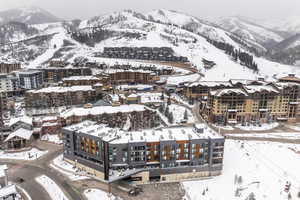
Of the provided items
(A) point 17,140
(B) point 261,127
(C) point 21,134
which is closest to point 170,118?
(B) point 261,127

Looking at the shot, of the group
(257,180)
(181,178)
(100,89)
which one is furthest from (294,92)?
(100,89)

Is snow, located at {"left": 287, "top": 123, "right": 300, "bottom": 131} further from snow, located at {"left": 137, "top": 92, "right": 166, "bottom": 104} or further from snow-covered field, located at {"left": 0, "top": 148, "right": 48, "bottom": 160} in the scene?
snow-covered field, located at {"left": 0, "top": 148, "right": 48, "bottom": 160}

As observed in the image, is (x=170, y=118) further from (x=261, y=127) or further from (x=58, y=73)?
(x=58, y=73)

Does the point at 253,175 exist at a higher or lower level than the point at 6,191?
lower

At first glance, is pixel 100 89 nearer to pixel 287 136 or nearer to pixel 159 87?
pixel 159 87

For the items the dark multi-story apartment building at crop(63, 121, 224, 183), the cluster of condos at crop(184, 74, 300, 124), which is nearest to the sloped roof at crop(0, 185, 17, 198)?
the dark multi-story apartment building at crop(63, 121, 224, 183)

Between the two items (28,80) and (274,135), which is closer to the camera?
(274,135)

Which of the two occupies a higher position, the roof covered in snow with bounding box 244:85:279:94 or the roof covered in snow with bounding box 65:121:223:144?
the roof covered in snow with bounding box 244:85:279:94

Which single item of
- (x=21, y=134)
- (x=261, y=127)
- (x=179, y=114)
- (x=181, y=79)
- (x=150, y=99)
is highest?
(x=181, y=79)
